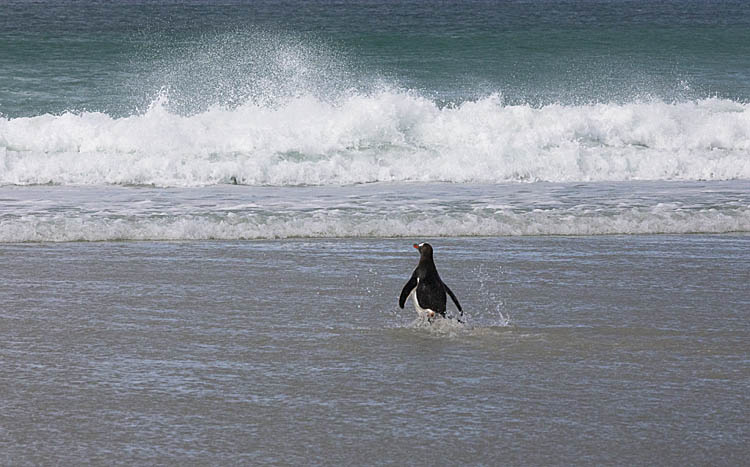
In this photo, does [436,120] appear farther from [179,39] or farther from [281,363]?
[179,39]

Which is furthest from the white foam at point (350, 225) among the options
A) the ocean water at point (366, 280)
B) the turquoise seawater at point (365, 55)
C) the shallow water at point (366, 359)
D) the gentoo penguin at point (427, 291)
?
the turquoise seawater at point (365, 55)

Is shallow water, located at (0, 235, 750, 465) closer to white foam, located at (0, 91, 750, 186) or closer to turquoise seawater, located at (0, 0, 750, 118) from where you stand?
white foam, located at (0, 91, 750, 186)

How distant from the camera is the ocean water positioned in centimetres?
422

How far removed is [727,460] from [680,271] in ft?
11.4

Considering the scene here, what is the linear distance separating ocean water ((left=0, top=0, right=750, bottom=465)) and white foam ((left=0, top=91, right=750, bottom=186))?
6 cm

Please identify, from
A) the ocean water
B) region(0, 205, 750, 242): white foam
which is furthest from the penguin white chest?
region(0, 205, 750, 242): white foam

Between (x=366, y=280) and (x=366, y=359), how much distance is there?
1.82m

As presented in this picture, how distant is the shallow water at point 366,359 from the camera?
13.3 feet

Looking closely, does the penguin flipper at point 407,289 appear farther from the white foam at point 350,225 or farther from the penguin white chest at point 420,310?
the white foam at point 350,225

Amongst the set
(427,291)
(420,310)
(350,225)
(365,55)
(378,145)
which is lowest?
(420,310)

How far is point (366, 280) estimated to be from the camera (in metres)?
6.97

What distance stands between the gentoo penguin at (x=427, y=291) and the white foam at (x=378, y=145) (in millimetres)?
6846

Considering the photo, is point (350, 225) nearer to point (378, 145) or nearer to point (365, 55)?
point (378, 145)

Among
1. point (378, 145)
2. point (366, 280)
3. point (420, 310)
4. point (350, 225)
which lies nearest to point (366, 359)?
point (420, 310)
